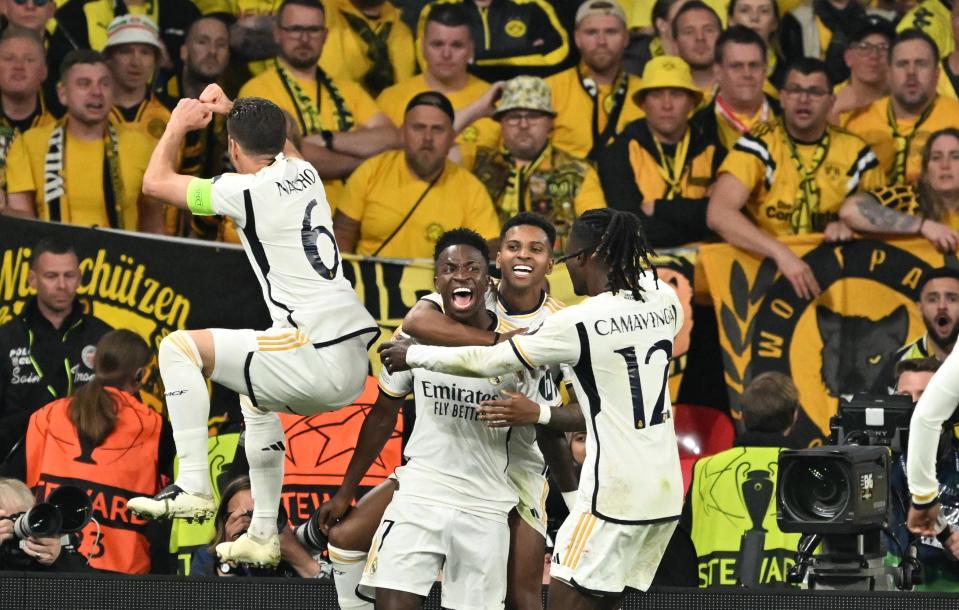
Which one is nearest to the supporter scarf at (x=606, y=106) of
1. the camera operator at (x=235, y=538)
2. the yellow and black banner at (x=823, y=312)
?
the yellow and black banner at (x=823, y=312)

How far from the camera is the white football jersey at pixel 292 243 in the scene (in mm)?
6340

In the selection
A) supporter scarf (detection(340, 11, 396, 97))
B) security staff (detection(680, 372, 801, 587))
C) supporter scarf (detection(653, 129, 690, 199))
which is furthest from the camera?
supporter scarf (detection(340, 11, 396, 97))

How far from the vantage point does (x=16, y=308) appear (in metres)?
9.30

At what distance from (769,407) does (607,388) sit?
2591mm

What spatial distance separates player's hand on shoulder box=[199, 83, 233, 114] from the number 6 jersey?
286 millimetres

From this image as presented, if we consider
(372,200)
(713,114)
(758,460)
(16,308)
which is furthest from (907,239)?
(16,308)

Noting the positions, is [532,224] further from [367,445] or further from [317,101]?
[317,101]

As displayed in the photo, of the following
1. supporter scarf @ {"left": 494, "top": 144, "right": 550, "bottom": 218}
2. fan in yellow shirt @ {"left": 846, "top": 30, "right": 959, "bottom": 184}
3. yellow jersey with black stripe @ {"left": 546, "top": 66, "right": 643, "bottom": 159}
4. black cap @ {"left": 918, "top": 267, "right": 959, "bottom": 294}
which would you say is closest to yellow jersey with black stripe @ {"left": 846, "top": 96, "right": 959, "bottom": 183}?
fan in yellow shirt @ {"left": 846, "top": 30, "right": 959, "bottom": 184}

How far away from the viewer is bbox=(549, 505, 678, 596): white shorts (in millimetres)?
6180

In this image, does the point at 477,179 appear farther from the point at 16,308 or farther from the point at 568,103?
the point at 16,308

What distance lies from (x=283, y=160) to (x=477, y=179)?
364cm

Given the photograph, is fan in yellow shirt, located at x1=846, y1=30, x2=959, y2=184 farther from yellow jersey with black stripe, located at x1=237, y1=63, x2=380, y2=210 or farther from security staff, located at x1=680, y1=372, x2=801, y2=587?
yellow jersey with black stripe, located at x1=237, y1=63, x2=380, y2=210

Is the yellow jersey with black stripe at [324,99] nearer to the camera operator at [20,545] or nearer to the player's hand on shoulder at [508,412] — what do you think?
the camera operator at [20,545]

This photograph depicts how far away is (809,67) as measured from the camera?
1021cm
